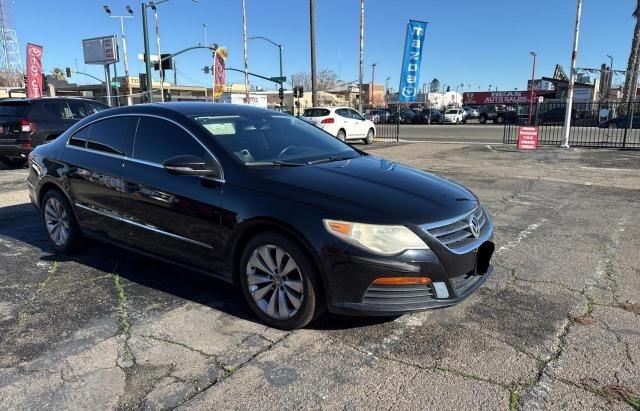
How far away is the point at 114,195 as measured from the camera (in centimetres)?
442

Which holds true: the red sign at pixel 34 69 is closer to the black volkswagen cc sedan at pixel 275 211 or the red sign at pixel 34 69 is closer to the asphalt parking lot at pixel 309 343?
the asphalt parking lot at pixel 309 343

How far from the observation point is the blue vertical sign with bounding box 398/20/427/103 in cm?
2095

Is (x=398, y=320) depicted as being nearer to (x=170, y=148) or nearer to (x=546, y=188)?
(x=170, y=148)

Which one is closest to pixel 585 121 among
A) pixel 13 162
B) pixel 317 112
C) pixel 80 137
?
pixel 317 112

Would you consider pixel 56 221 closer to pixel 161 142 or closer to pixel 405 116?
pixel 161 142

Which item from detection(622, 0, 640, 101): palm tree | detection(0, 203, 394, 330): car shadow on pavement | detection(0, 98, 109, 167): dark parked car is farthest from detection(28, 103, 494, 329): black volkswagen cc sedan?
detection(622, 0, 640, 101): palm tree

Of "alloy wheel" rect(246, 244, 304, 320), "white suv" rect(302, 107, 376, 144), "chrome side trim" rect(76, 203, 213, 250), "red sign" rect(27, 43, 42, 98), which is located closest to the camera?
"alloy wheel" rect(246, 244, 304, 320)

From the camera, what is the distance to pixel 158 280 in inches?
177

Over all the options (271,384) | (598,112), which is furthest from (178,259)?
(598,112)

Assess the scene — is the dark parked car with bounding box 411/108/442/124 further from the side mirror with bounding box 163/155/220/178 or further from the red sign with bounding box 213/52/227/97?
the side mirror with bounding box 163/155/220/178

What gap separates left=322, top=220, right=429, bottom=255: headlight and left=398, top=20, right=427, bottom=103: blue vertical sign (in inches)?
749

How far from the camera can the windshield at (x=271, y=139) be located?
398 cm

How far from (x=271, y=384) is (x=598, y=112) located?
931 inches

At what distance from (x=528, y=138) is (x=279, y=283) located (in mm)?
15850
